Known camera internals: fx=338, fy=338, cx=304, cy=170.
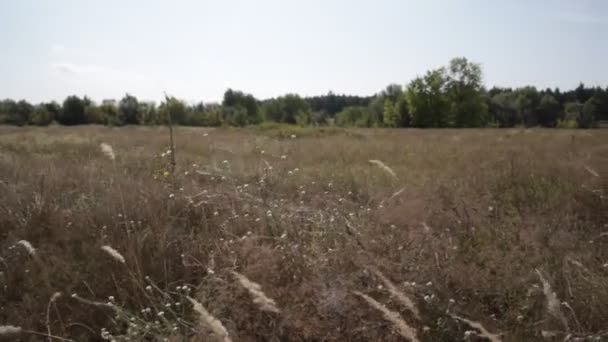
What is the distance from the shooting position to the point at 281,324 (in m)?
1.92

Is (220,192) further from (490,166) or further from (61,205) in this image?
(490,166)

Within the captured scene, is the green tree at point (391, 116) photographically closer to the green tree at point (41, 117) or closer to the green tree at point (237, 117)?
the green tree at point (237, 117)

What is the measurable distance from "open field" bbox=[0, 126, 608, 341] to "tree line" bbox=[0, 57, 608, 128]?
2478cm

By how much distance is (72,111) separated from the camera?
63.5 m

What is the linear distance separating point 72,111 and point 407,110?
61109mm

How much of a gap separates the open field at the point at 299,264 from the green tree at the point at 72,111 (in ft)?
234

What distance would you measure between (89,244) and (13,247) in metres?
0.62

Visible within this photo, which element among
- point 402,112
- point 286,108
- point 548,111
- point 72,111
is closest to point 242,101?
point 286,108

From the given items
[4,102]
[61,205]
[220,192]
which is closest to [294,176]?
[220,192]

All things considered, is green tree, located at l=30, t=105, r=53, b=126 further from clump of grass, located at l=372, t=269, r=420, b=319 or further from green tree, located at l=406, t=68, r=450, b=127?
clump of grass, located at l=372, t=269, r=420, b=319

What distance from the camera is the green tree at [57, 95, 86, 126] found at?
62.8 metres

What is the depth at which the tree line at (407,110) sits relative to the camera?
51.1 meters

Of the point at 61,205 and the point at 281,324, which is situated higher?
the point at 61,205

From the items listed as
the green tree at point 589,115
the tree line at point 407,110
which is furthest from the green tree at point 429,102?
the green tree at point 589,115
